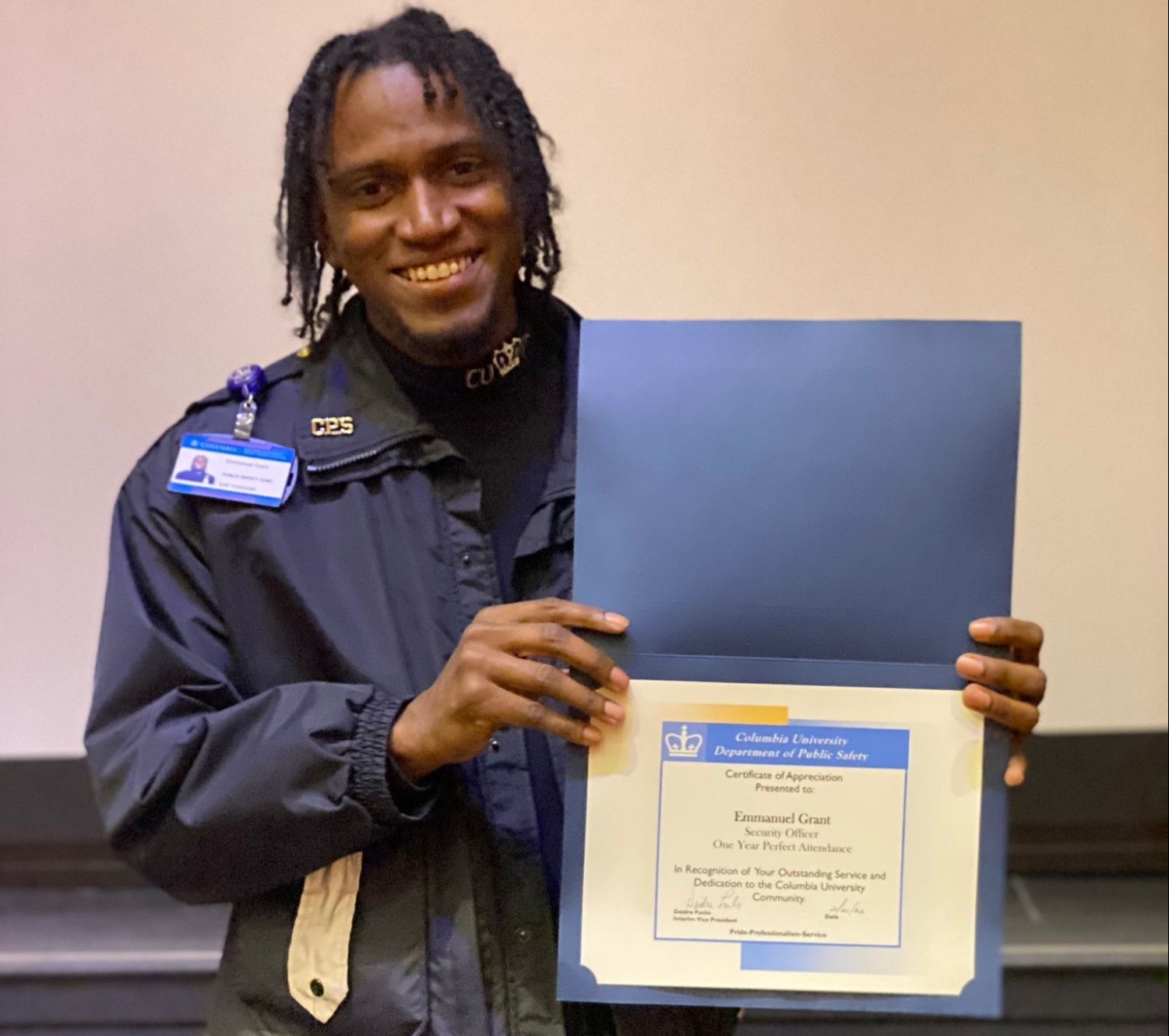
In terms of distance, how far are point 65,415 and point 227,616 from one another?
16.8 inches

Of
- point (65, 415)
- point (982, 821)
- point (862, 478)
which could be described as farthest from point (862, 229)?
point (65, 415)

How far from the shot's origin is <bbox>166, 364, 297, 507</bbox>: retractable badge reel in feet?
3.16

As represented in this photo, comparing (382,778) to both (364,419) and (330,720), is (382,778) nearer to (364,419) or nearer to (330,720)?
(330,720)

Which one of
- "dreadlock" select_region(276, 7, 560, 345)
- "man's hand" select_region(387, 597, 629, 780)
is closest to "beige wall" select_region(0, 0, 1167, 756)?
"dreadlock" select_region(276, 7, 560, 345)

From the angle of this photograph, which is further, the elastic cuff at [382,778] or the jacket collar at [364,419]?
the jacket collar at [364,419]

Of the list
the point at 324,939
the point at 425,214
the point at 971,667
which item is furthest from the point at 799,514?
the point at 324,939

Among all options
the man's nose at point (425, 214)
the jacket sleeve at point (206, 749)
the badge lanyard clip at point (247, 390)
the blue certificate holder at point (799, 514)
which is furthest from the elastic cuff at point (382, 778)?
the man's nose at point (425, 214)

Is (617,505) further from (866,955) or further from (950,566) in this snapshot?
(866,955)

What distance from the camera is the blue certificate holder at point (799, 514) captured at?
841 millimetres

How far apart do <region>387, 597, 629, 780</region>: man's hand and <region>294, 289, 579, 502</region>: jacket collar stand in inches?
6.2

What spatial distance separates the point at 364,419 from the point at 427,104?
0.94 ft

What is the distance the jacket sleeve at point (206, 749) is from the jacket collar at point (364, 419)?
14cm

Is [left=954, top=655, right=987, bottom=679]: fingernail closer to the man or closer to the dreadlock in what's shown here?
the man
